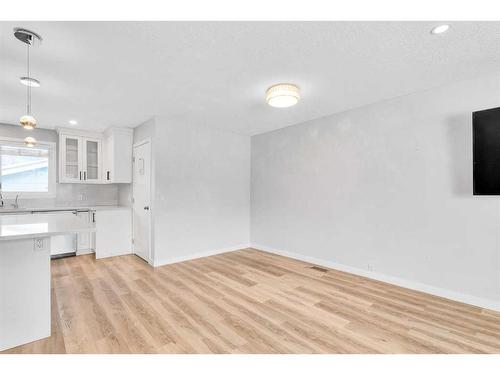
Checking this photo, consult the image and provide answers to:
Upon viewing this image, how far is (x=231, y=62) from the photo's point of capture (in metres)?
2.29

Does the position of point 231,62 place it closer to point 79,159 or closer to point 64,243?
point 79,159

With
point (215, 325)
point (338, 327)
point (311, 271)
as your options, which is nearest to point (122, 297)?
point (215, 325)

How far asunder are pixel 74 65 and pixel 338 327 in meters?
3.50

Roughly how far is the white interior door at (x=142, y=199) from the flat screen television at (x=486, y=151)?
4390 millimetres

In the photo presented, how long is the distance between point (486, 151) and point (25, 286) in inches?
173

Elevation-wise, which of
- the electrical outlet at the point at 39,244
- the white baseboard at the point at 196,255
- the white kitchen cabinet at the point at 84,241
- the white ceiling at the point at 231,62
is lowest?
the white baseboard at the point at 196,255

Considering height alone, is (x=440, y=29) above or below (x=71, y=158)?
above

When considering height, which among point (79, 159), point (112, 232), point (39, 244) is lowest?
point (112, 232)

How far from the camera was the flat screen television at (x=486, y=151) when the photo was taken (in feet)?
7.73

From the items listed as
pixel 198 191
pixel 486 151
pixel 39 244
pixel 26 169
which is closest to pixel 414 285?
pixel 486 151

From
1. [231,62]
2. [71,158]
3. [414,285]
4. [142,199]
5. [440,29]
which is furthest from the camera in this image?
[71,158]

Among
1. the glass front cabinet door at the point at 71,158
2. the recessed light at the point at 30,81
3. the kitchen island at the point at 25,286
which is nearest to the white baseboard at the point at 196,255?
the kitchen island at the point at 25,286

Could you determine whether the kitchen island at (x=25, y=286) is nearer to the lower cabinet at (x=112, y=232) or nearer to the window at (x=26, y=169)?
the lower cabinet at (x=112, y=232)
